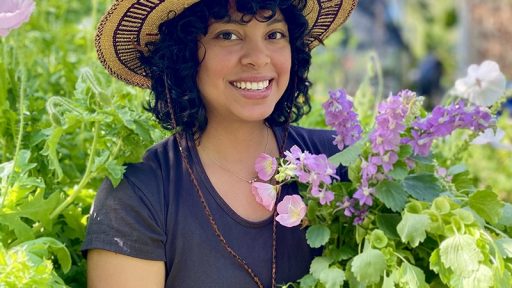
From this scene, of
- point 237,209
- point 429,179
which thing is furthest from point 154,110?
point 429,179

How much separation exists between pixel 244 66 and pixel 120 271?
52cm

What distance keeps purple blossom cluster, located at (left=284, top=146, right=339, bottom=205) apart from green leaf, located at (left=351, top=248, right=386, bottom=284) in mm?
151

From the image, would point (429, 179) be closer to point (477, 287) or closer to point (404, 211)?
point (404, 211)

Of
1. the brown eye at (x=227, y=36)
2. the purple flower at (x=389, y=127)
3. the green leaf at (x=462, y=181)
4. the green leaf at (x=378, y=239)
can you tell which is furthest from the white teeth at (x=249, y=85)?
the green leaf at (x=462, y=181)

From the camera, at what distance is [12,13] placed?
1.83 meters

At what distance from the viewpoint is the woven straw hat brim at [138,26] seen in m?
1.91

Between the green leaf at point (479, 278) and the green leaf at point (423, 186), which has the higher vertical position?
the green leaf at point (423, 186)

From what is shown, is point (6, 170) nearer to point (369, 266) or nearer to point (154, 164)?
point (154, 164)

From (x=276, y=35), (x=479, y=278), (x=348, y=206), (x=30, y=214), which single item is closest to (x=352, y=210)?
(x=348, y=206)

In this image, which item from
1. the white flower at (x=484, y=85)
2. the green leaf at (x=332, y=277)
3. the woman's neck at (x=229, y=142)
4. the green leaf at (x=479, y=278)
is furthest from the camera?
the white flower at (x=484, y=85)

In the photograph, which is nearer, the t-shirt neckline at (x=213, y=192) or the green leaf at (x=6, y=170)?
the green leaf at (x=6, y=170)

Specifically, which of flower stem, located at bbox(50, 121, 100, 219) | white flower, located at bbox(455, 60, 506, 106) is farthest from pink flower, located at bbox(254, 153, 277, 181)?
white flower, located at bbox(455, 60, 506, 106)

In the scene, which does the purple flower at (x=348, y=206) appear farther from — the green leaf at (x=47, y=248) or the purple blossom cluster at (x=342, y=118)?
the green leaf at (x=47, y=248)

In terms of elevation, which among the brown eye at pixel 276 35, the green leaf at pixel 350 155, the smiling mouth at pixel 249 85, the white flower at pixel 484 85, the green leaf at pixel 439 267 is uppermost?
the brown eye at pixel 276 35
